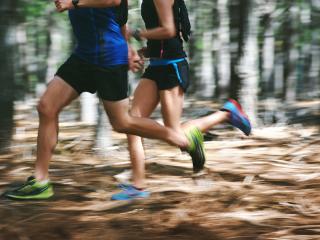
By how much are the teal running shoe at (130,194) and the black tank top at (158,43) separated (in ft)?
3.94

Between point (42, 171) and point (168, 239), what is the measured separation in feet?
5.27

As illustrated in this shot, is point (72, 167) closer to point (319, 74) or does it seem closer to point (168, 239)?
point (168, 239)

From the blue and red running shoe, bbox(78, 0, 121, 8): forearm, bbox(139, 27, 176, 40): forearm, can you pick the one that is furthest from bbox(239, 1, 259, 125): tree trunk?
bbox(78, 0, 121, 8): forearm

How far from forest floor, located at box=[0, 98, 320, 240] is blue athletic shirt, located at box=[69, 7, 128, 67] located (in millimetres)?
1235

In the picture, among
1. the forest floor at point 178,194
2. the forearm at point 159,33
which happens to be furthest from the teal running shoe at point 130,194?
the forearm at point 159,33

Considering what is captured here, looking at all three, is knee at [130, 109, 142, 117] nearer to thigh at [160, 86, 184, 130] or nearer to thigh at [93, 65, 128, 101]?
thigh at [160, 86, 184, 130]

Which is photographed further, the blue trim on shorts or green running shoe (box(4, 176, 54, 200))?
the blue trim on shorts

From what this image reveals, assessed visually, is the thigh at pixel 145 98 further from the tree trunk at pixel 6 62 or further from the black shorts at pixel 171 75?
the tree trunk at pixel 6 62

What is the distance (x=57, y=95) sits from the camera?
17.0 feet

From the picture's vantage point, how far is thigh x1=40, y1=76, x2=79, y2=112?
17.0 feet

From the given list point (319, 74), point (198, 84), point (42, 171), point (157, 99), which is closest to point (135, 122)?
point (157, 99)

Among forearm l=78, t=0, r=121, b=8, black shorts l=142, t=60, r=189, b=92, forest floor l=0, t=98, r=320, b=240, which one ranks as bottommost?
forest floor l=0, t=98, r=320, b=240

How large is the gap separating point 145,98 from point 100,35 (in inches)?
31.6

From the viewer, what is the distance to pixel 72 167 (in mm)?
6734
